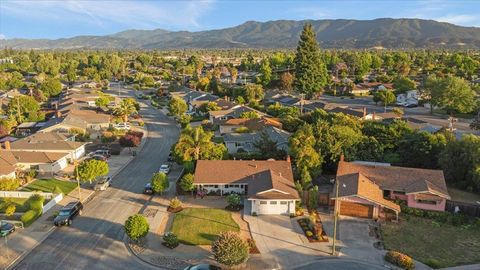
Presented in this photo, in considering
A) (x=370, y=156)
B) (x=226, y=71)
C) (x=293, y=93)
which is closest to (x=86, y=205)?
(x=370, y=156)

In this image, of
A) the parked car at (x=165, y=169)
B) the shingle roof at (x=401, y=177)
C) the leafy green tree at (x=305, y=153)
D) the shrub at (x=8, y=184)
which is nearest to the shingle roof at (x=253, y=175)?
the leafy green tree at (x=305, y=153)

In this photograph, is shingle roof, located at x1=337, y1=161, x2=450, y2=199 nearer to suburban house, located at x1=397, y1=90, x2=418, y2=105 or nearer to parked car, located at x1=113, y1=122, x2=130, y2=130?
parked car, located at x1=113, y1=122, x2=130, y2=130

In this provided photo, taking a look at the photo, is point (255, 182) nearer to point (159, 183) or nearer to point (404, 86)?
point (159, 183)

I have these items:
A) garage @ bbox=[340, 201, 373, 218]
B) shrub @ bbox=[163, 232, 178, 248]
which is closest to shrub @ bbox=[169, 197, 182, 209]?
shrub @ bbox=[163, 232, 178, 248]

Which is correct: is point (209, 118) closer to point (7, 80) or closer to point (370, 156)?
point (370, 156)

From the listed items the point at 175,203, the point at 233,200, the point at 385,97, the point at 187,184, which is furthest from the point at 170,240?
the point at 385,97
